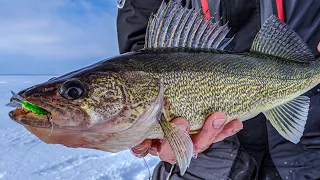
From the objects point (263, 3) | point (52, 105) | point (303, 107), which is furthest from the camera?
point (263, 3)

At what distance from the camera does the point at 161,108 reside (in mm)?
1497

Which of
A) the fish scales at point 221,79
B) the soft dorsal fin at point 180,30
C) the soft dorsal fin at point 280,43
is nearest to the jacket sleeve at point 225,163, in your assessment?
the fish scales at point 221,79

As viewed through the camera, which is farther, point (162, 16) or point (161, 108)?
point (162, 16)

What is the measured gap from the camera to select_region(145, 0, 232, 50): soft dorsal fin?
64.9 inches

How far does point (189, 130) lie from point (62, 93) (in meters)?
0.59

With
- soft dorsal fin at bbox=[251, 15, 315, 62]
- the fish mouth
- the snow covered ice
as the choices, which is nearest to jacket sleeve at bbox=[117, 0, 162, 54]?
soft dorsal fin at bbox=[251, 15, 315, 62]

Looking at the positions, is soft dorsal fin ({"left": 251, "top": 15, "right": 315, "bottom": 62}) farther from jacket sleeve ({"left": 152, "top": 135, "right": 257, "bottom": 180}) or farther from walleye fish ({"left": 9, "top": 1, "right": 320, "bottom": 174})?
jacket sleeve ({"left": 152, "top": 135, "right": 257, "bottom": 180})

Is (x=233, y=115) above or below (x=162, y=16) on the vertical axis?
below

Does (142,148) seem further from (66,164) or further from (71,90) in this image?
(66,164)

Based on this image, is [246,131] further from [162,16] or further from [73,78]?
[73,78]

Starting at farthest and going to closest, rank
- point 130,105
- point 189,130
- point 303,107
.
Answer: 1. point 303,107
2. point 189,130
3. point 130,105

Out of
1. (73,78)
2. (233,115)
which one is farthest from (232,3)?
(73,78)

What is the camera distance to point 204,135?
1.66 metres

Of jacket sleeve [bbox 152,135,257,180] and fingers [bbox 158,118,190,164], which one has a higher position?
fingers [bbox 158,118,190,164]
